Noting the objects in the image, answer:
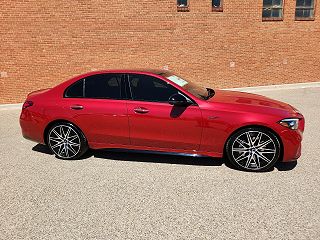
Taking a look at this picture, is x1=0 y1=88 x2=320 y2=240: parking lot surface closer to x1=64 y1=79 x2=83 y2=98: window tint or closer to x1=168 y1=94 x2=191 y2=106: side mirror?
x1=168 y1=94 x2=191 y2=106: side mirror

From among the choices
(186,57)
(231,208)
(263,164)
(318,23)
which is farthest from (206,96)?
(318,23)

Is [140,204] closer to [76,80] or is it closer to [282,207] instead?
[282,207]

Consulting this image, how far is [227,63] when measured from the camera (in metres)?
11.3

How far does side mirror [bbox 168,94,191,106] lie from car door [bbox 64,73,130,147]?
0.80 meters

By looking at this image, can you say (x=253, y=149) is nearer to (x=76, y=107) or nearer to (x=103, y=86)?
(x=103, y=86)

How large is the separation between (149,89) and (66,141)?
5.87ft

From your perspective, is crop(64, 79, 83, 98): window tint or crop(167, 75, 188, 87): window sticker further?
crop(64, 79, 83, 98): window tint

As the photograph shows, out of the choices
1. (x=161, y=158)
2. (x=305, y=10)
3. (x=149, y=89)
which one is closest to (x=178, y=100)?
(x=149, y=89)

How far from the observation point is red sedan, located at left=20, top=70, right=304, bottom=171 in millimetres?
4242

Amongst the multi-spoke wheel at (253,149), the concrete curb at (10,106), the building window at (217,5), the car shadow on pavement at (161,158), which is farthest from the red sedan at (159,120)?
the building window at (217,5)

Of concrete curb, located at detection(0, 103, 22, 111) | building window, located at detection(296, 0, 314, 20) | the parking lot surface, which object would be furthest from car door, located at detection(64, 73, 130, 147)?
building window, located at detection(296, 0, 314, 20)

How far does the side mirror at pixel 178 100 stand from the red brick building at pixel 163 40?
21.6 ft

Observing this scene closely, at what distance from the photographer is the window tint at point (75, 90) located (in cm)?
489

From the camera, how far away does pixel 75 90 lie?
16.1ft
